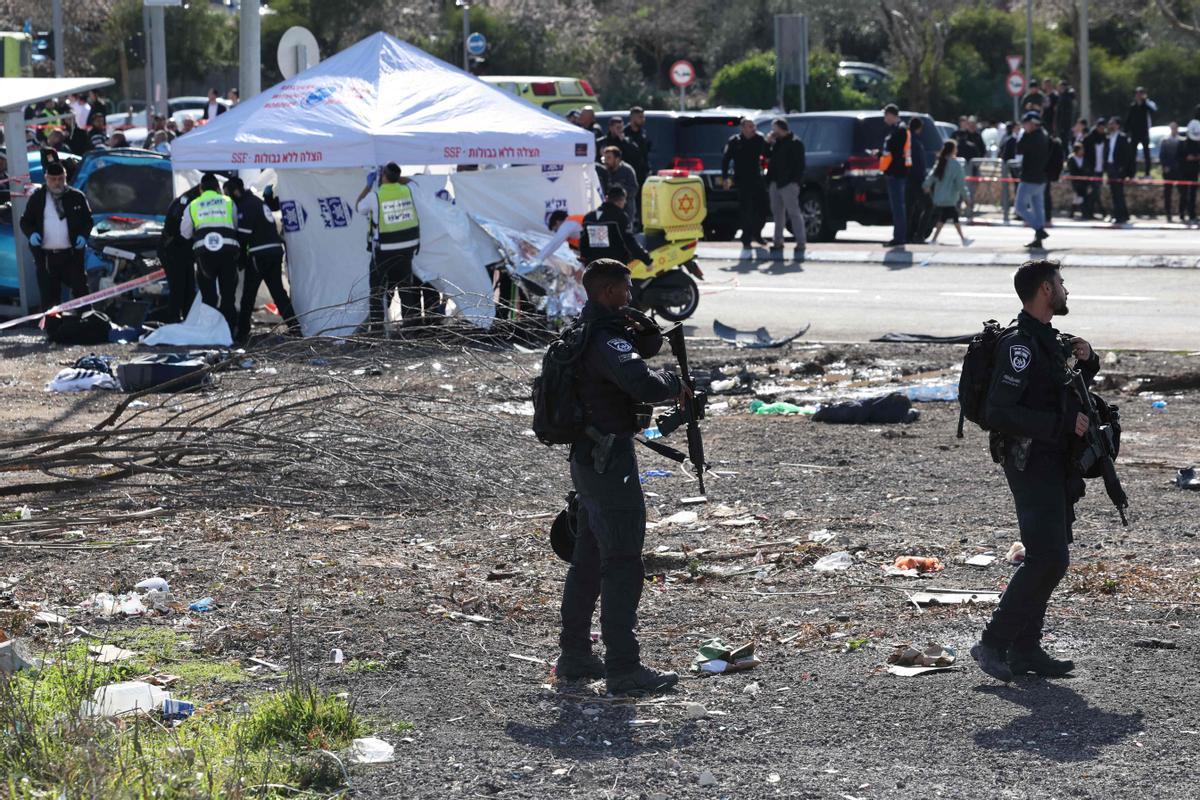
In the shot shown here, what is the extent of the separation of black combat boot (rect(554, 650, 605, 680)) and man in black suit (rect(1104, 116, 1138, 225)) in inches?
877

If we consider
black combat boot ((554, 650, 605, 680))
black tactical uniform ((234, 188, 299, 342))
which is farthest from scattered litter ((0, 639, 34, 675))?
black tactical uniform ((234, 188, 299, 342))

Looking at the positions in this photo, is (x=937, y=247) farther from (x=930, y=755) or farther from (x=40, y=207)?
(x=930, y=755)

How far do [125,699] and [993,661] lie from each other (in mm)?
3027

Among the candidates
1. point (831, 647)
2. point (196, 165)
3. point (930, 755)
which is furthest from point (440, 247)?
point (930, 755)

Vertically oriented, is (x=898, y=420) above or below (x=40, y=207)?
below

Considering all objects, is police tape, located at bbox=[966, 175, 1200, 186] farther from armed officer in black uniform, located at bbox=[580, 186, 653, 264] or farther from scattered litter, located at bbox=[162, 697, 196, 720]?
scattered litter, located at bbox=[162, 697, 196, 720]

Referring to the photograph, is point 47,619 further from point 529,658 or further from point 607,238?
point 607,238

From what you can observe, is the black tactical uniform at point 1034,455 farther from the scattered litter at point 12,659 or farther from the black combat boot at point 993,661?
the scattered litter at point 12,659

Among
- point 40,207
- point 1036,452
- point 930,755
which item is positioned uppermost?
point 40,207

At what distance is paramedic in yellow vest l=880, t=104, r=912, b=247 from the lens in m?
21.8

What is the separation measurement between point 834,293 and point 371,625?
40.5 feet

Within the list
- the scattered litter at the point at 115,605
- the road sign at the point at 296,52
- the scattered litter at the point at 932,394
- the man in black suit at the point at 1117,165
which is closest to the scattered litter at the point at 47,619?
the scattered litter at the point at 115,605

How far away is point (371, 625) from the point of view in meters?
6.71

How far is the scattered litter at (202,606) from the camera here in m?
6.98
